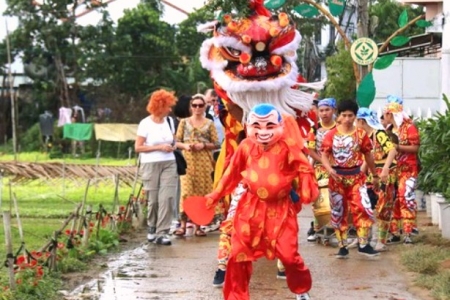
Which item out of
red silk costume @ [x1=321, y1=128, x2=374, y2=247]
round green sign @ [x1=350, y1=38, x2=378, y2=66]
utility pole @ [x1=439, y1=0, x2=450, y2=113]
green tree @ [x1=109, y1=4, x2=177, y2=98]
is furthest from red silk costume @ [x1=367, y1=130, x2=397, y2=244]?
green tree @ [x1=109, y1=4, x2=177, y2=98]

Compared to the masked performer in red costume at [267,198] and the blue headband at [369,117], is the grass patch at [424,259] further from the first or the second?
the masked performer in red costume at [267,198]

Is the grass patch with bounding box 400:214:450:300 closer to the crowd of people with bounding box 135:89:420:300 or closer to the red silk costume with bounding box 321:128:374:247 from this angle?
the crowd of people with bounding box 135:89:420:300

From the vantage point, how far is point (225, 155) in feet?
31.4

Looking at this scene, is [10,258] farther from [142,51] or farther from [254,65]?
[142,51]

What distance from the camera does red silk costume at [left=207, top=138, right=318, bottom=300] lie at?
7.49 metres

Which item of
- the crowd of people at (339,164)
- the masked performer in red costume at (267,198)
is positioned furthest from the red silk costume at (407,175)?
the masked performer in red costume at (267,198)

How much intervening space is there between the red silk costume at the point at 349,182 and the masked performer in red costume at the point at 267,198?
8.19 ft

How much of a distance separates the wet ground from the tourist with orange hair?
29cm

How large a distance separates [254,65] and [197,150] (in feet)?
11.1

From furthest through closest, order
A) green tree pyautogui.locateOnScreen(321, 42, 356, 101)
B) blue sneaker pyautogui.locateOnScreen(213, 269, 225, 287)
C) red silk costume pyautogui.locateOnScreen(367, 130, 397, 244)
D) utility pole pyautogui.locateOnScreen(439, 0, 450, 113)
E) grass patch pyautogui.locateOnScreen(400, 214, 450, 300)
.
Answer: green tree pyautogui.locateOnScreen(321, 42, 356, 101)
utility pole pyautogui.locateOnScreen(439, 0, 450, 113)
red silk costume pyautogui.locateOnScreen(367, 130, 397, 244)
blue sneaker pyautogui.locateOnScreen(213, 269, 225, 287)
grass patch pyautogui.locateOnScreen(400, 214, 450, 300)

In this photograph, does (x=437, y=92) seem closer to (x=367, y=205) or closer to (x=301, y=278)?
(x=367, y=205)

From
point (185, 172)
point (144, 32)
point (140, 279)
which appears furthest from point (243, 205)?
point (144, 32)

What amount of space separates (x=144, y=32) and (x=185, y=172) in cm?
2972

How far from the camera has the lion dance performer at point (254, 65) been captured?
355 inches
